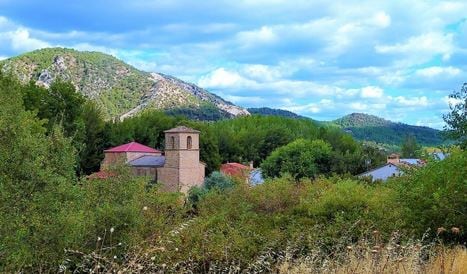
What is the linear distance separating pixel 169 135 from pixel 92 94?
398ft

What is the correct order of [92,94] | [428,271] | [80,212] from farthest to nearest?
[92,94], [80,212], [428,271]

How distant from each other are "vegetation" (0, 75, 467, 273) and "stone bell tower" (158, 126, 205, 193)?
2987cm

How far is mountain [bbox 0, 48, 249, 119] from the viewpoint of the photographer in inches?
6535

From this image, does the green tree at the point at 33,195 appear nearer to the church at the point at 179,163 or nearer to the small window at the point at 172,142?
the church at the point at 179,163

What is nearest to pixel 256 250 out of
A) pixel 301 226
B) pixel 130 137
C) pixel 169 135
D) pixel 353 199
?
pixel 301 226

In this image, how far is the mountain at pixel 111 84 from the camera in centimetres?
16600

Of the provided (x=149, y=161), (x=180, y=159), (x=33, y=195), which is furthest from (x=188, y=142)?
(x=33, y=195)

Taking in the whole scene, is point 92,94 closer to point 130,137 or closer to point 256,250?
point 130,137

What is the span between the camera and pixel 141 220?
1445cm

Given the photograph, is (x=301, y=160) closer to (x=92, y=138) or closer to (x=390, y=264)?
(x=92, y=138)

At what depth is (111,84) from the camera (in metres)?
182

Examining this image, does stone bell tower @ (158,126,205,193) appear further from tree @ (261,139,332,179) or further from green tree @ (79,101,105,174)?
tree @ (261,139,332,179)

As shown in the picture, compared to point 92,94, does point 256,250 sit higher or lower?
lower

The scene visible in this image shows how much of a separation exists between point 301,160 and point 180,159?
12.9m
